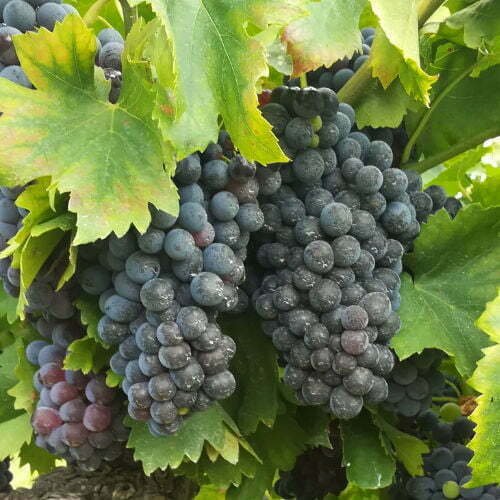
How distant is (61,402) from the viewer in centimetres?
97

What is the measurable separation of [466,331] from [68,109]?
0.55m

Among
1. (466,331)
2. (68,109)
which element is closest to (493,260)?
(466,331)

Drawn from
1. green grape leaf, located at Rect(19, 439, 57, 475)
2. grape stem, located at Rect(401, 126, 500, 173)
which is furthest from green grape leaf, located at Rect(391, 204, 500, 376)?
green grape leaf, located at Rect(19, 439, 57, 475)

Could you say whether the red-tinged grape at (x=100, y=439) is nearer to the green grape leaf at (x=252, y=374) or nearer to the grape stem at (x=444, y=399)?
the green grape leaf at (x=252, y=374)

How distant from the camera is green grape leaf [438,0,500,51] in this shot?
983 mm

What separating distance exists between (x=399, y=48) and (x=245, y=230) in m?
0.26

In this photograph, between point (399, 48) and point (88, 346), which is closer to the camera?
point (399, 48)

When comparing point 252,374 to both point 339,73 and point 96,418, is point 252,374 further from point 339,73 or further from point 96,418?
point 339,73

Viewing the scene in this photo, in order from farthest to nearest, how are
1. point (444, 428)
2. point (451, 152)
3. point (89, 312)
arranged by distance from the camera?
point (444, 428) → point (451, 152) → point (89, 312)

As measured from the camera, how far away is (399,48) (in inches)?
32.0

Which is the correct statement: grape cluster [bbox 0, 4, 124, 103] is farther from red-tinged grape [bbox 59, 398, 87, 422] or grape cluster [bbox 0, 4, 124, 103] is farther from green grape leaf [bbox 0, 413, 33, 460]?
green grape leaf [bbox 0, 413, 33, 460]

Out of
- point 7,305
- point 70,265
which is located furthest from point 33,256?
point 7,305

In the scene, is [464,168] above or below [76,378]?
above

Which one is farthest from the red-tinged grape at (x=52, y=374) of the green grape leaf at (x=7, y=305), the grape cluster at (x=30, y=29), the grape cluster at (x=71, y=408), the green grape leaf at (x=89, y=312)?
Result: the grape cluster at (x=30, y=29)
